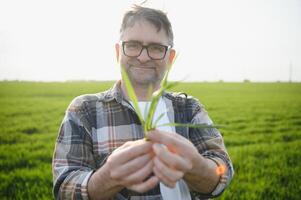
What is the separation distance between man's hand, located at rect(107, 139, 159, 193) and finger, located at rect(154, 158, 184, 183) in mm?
55

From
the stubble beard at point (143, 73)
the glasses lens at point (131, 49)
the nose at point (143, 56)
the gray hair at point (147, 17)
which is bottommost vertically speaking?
the stubble beard at point (143, 73)

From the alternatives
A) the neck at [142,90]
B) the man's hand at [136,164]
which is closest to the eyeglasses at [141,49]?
the neck at [142,90]

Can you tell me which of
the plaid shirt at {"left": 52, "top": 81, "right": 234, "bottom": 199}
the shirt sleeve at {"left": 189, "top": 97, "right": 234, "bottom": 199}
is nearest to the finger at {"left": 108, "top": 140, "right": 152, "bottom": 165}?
the plaid shirt at {"left": 52, "top": 81, "right": 234, "bottom": 199}

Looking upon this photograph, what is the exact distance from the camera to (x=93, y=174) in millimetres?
1928

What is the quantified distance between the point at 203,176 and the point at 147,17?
1.19 m

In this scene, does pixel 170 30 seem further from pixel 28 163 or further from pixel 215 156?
pixel 28 163

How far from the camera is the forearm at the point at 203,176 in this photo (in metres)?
1.85

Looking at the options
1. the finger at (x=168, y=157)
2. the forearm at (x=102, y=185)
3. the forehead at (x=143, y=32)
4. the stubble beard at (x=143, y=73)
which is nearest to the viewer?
the finger at (x=168, y=157)

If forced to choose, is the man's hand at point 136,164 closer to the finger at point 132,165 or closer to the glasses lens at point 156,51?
the finger at point 132,165

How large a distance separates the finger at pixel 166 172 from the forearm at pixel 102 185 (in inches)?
12.8

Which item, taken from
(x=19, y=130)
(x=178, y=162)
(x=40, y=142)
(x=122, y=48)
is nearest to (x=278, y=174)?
(x=122, y=48)

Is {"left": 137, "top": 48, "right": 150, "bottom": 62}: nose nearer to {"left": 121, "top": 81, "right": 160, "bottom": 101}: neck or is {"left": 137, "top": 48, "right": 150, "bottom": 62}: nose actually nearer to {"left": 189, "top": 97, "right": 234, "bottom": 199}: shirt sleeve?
{"left": 121, "top": 81, "right": 160, "bottom": 101}: neck

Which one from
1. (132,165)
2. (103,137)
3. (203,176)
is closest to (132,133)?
(103,137)

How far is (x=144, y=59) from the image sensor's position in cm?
246
